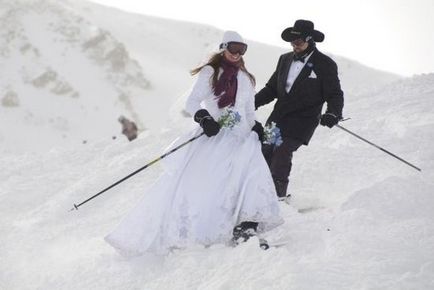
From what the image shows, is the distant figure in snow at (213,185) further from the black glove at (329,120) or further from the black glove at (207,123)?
the black glove at (329,120)

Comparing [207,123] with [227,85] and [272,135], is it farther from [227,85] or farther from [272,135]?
[272,135]

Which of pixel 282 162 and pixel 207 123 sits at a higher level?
pixel 207 123

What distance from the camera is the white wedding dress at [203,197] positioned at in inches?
184

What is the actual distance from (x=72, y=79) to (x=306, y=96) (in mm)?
23670

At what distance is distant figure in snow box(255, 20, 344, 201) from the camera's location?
5512 millimetres

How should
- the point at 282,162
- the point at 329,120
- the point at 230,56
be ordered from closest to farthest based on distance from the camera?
1. the point at 230,56
2. the point at 329,120
3. the point at 282,162

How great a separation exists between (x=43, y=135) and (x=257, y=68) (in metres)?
15.8

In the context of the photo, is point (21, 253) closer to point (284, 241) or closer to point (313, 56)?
point (284, 241)

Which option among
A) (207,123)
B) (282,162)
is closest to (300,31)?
(282,162)

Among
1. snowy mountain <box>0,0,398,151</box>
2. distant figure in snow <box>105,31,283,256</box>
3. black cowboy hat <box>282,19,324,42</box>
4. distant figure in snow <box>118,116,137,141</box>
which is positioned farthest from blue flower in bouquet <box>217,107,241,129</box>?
snowy mountain <box>0,0,398,151</box>

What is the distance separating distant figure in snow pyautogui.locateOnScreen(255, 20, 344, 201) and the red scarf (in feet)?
3.05

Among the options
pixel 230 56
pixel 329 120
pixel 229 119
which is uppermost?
pixel 230 56

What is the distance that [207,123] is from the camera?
15.0 ft

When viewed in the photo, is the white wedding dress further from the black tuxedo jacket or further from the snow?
the black tuxedo jacket
